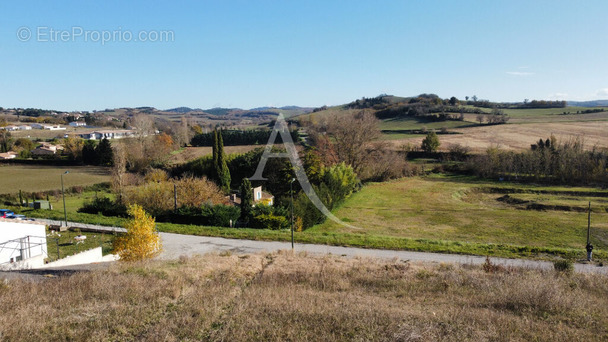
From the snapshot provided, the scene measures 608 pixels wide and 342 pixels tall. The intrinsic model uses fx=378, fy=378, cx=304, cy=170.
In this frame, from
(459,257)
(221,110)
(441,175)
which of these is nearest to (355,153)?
(441,175)

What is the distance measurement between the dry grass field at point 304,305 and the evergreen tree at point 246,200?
32.8ft

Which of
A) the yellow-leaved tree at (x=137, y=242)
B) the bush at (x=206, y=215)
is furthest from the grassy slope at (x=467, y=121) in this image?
the yellow-leaved tree at (x=137, y=242)

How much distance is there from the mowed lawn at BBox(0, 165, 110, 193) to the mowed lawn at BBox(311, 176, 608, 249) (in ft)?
92.6

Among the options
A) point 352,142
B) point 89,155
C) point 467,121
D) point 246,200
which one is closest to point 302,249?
point 246,200

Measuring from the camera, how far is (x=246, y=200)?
22656 millimetres

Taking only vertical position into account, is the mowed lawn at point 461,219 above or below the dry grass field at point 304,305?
below

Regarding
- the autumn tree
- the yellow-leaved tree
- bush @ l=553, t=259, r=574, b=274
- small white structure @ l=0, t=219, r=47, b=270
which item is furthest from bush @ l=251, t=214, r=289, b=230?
the autumn tree

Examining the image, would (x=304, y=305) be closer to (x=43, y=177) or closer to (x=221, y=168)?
(x=221, y=168)

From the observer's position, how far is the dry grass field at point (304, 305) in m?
6.95

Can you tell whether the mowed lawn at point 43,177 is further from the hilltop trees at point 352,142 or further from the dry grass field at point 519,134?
the dry grass field at point 519,134

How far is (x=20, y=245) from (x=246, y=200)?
1096 cm

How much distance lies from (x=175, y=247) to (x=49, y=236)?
6963mm

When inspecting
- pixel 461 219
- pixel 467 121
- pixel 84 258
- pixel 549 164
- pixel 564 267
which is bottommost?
pixel 461 219

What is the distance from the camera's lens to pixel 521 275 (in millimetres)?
11883
